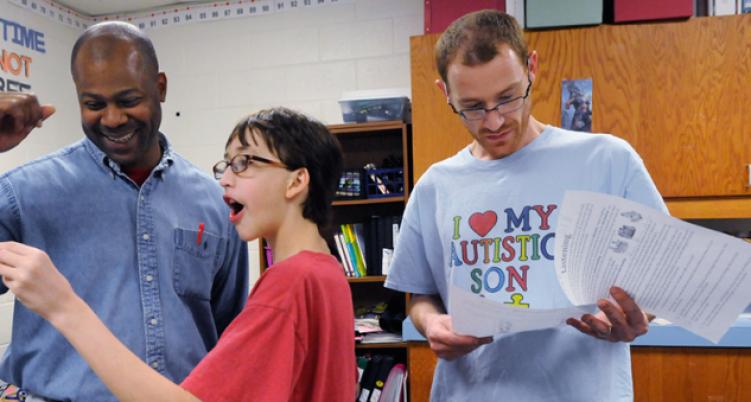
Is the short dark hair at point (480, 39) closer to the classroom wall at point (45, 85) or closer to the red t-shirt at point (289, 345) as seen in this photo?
the red t-shirt at point (289, 345)

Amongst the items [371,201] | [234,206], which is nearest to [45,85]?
[371,201]

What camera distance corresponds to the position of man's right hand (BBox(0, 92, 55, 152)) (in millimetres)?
939

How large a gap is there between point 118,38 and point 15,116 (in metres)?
0.28

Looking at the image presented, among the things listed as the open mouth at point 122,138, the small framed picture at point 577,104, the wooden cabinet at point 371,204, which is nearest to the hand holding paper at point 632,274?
the open mouth at point 122,138

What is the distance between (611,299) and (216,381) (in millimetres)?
626

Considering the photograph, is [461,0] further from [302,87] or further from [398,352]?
[398,352]

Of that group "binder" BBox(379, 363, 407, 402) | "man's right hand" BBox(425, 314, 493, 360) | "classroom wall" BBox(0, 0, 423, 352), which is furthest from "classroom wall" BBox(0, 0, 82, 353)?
"man's right hand" BBox(425, 314, 493, 360)

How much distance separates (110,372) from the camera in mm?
812

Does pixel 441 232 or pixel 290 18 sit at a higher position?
pixel 290 18

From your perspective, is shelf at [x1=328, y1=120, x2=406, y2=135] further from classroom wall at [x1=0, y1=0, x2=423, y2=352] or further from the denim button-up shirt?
the denim button-up shirt

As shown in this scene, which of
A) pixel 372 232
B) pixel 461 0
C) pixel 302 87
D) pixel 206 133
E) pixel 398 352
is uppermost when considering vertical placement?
pixel 461 0

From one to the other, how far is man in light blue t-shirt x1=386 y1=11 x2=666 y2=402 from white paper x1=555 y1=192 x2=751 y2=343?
0.24 metres

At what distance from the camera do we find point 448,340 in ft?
3.59

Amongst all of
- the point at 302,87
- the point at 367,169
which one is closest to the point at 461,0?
the point at 367,169
